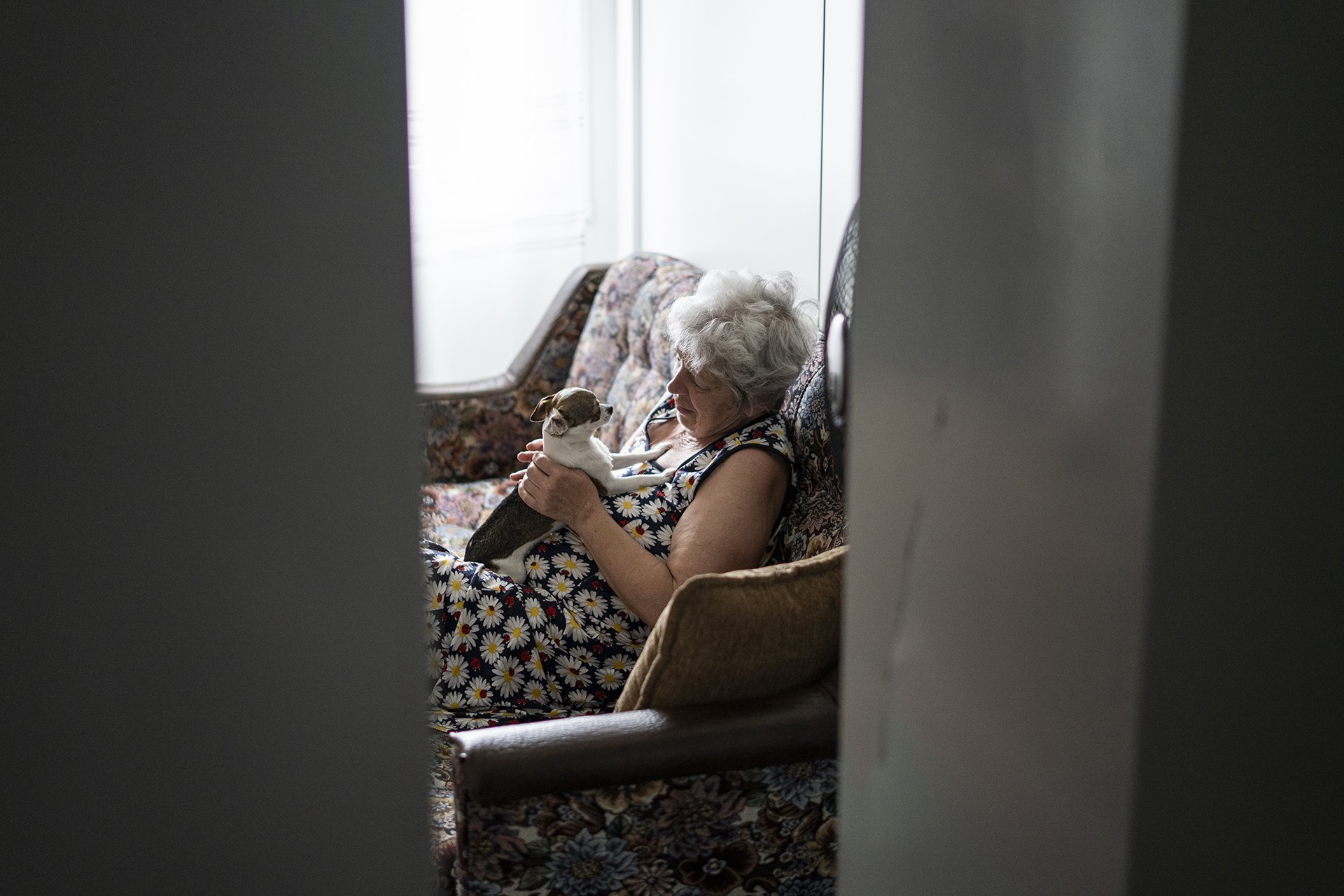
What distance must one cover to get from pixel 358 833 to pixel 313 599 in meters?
0.12

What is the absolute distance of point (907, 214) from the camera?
25.7 inches

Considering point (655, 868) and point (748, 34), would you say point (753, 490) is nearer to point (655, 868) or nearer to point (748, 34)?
point (655, 868)

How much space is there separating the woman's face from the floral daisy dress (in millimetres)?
170

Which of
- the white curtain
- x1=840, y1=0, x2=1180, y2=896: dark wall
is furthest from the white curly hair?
the white curtain

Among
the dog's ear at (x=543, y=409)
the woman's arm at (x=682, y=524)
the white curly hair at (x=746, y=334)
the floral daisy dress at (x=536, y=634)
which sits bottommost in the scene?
the floral daisy dress at (x=536, y=634)

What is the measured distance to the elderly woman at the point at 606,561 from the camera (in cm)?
178

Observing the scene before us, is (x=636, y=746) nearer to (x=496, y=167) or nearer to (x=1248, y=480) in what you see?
(x=1248, y=480)

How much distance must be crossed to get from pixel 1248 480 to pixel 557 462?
1.49m

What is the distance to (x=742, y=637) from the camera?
134 cm

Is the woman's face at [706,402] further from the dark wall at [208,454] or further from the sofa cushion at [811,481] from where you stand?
the dark wall at [208,454]

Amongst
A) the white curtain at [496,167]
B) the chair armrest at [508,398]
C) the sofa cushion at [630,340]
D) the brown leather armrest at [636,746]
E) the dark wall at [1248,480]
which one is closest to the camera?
the dark wall at [1248,480]

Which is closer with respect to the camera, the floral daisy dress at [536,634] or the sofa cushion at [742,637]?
the sofa cushion at [742,637]

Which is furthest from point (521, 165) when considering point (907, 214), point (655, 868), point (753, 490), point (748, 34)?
point (907, 214)

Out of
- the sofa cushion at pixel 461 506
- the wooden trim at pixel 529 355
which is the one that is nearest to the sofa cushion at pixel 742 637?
the sofa cushion at pixel 461 506
